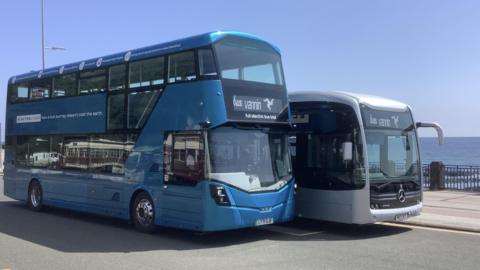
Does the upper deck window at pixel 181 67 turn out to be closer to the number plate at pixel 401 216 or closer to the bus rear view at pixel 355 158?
the bus rear view at pixel 355 158

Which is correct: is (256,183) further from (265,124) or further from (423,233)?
(423,233)

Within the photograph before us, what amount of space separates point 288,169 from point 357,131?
1571 millimetres

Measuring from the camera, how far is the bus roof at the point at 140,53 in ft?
34.1

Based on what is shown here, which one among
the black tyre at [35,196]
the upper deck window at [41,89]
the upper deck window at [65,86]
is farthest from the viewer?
the black tyre at [35,196]

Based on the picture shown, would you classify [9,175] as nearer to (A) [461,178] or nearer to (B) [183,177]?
(B) [183,177]

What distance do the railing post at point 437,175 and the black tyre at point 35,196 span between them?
45.6 ft

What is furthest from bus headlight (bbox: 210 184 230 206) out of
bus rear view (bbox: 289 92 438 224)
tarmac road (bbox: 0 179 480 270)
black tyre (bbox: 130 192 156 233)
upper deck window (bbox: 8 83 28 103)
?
upper deck window (bbox: 8 83 28 103)

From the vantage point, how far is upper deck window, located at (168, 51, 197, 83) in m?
10.6

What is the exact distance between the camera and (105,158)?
42.4ft

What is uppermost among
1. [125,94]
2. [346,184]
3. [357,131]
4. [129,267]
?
[125,94]

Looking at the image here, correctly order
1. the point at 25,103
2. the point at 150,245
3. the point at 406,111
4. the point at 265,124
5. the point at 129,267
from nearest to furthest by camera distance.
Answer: the point at 129,267
the point at 150,245
the point at 265,124
the point at 406,111
the point at 25,103

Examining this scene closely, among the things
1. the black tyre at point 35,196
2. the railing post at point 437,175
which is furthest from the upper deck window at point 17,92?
the railing post at point 437,175

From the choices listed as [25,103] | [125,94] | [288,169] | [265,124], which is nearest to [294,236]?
[288,169]

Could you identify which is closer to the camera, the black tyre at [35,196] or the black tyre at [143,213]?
the black tyre at [143,213]
